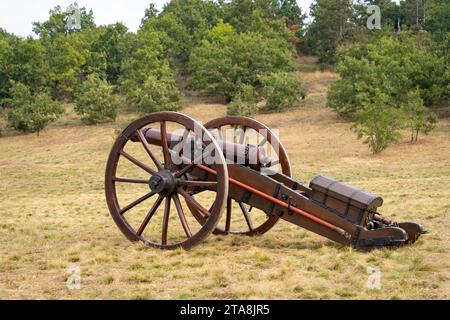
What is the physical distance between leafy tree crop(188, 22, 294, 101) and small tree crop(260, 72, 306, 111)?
5.27 ft

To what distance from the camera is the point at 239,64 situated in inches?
1529

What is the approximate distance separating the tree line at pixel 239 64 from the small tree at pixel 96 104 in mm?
62

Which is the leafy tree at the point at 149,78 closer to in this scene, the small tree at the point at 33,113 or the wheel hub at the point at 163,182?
the small tree at the point at 33,113

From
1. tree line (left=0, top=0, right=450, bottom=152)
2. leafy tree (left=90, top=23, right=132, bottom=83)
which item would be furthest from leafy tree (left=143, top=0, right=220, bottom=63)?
leafy tree (left=90, top=23, right=132, bottom=83)

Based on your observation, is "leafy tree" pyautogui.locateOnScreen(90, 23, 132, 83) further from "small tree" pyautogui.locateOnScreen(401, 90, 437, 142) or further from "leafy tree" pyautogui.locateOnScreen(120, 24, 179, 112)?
"small tree" pyautogui.locateOnScreen(401, 90, 437, 142)

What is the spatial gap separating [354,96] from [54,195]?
60.1 feet

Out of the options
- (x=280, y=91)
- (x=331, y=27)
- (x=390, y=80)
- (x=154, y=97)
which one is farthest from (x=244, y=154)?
(x=331, y=27)

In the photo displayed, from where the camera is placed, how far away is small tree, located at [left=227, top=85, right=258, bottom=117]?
31.0m

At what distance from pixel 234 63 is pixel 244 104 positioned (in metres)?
7.56

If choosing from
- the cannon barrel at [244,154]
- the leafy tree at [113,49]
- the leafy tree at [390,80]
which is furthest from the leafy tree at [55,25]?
the cannon barrel at [244,154]

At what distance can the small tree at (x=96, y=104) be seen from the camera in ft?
110

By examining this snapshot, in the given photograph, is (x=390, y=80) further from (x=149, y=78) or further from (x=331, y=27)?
(x=331, y=27)
